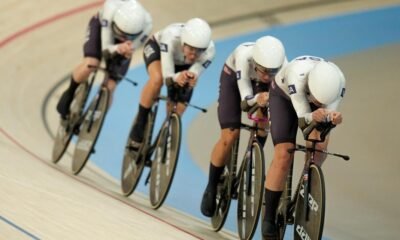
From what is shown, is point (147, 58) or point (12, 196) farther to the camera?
point (147, 58)

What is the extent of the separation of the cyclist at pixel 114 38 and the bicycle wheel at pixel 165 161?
0.77m

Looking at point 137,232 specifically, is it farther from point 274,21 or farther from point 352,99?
point 274,21

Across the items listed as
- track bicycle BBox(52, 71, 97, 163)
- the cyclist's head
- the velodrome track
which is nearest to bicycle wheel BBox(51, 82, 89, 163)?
track bicycle BBox(52, 71, 97, 163)

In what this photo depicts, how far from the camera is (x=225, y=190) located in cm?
553

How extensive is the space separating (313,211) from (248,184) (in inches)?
28.9

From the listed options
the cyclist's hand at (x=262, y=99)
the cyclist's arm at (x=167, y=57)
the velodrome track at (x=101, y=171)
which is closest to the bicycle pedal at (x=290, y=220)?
the velodrome track at (x=101, y=171)

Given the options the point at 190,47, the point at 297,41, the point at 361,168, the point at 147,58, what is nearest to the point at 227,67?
the point at 190,47

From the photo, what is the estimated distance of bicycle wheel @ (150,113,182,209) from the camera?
5727 millimetres

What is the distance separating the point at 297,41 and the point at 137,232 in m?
5.52

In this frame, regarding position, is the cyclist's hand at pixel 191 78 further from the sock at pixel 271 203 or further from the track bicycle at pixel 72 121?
the track bicycle at pixel 72 121

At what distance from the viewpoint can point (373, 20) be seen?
33.6 feet

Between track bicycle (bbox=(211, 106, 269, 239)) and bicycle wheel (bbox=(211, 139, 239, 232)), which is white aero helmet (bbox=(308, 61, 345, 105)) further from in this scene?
bicycle wheel (bbox=(211, 139, 239, 232))

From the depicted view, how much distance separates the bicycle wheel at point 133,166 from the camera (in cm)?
613

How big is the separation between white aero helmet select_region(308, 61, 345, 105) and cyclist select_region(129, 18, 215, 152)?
127 cm
